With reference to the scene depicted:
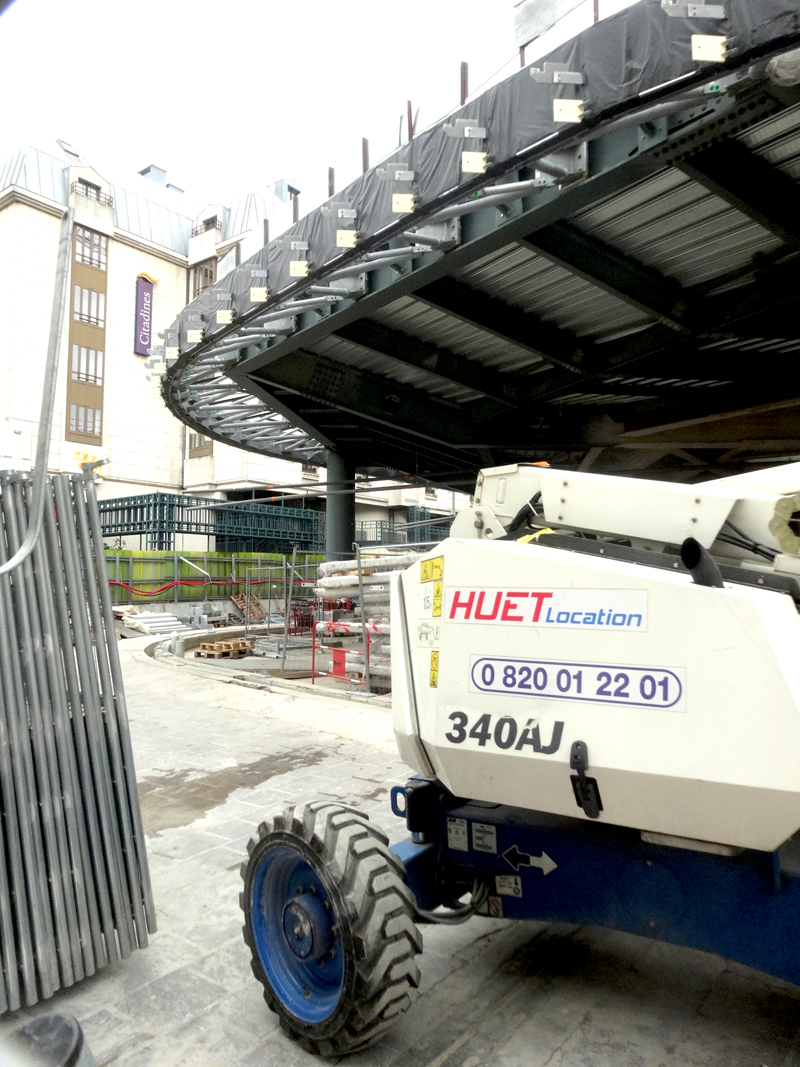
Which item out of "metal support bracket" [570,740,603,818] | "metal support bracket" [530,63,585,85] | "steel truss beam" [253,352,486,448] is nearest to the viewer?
"metal support bracket" [570,740,603,818]

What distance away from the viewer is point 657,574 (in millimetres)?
2613

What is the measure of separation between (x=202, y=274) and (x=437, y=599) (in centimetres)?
4746

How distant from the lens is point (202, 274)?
151 ft

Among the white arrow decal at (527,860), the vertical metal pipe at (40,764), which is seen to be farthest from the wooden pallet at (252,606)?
the white arrow decal at (527,860)

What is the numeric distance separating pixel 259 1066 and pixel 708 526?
2.87 m

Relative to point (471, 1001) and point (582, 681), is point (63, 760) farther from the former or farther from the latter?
point (582, 681)

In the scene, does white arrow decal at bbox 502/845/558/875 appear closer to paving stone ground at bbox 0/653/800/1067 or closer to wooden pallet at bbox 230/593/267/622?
paving stone ground at bbox 0/653/800/1067

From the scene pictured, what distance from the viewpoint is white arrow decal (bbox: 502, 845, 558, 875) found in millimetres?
3279

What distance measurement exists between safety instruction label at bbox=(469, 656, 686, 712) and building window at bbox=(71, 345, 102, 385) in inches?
1622

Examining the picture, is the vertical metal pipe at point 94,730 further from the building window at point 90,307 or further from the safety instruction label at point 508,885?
the building window at point 90,307

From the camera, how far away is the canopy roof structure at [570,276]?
694 centimetres

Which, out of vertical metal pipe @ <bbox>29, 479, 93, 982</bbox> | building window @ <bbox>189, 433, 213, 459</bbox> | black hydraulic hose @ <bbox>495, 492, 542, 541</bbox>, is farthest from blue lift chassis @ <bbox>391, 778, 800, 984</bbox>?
building window @ <bbox>189, 433, 213, 459</bbox>

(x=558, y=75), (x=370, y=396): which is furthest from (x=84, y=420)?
(x=558, y=75)

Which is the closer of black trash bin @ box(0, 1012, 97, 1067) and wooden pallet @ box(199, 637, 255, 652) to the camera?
black trash bin @ box(0, 1012, 97, 1067)
